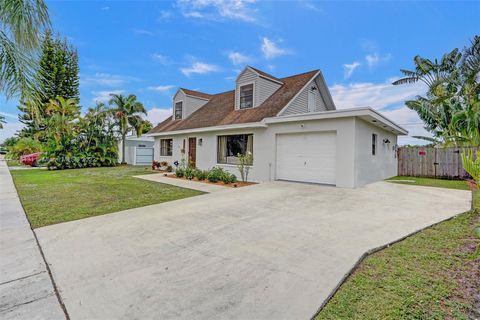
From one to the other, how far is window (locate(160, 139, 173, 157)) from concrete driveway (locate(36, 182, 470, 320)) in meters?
11.6

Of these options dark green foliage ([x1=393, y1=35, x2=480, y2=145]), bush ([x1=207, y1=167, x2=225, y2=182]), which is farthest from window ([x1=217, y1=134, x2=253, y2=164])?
dark green foliage ([x1=393, y1=35, x2=480, y2=145])

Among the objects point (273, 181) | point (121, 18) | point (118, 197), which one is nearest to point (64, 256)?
point (118, 197)

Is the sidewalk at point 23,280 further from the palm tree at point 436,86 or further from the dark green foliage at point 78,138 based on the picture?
the palm tree at point 436,86

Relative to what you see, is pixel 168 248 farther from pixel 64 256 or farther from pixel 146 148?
pixel 146 148

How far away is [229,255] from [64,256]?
2.40 m

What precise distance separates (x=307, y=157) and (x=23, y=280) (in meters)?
9.24

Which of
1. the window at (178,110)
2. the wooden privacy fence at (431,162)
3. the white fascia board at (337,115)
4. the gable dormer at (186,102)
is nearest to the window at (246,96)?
the white fascia board at (337,115)

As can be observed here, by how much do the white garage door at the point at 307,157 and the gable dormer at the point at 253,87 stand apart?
3594mm

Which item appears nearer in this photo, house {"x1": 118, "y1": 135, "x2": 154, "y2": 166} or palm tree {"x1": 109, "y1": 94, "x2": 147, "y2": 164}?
palm tree {"x1": 109, "y1": 94, "x2": 147, "y2": 164}

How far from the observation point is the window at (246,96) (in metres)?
13.9

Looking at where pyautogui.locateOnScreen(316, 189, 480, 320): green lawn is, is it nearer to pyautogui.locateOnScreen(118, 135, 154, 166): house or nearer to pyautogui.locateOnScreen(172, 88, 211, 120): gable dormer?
pyautogui.locateOnScreen(172, 88, 211, 120): gable dormer

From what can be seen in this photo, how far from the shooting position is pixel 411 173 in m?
15.2

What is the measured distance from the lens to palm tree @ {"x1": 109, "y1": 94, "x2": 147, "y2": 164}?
70.5ft

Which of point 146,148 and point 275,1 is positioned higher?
point 275,1
